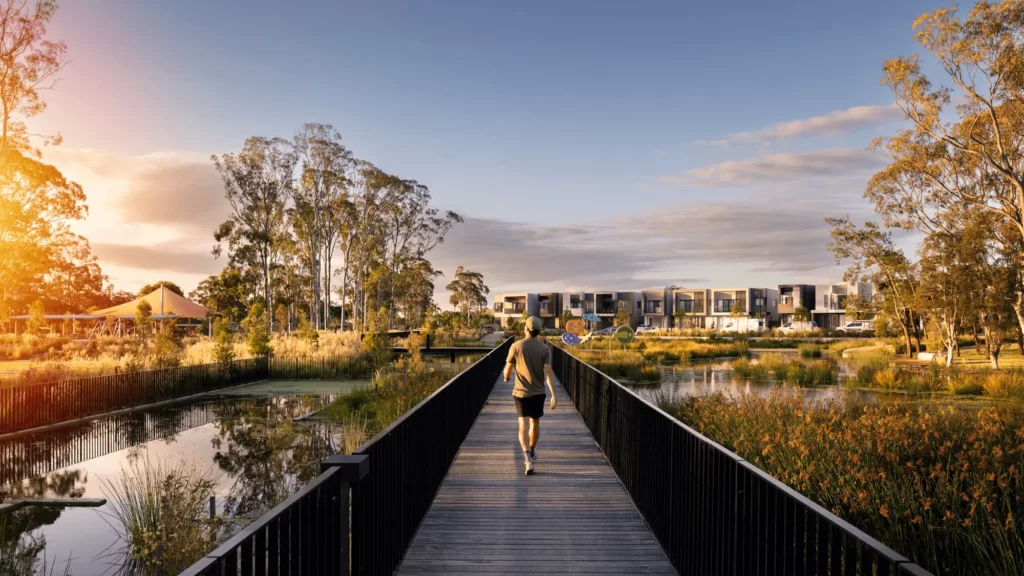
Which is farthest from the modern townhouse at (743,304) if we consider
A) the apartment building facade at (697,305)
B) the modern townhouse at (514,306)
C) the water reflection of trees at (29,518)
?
the water reflection of trees at (29,518)

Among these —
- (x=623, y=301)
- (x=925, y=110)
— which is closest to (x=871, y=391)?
(x=925, y=110)

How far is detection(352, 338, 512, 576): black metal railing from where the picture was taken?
3840 mm

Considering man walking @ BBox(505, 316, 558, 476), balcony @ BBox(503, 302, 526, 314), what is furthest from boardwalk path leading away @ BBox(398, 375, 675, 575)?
balcony @ BBox(503, 302, 526, 314)

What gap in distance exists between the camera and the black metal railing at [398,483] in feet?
12.6

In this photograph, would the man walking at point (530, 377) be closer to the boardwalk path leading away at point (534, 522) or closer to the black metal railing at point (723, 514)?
the boardwalk path leading away at point (534, 522)

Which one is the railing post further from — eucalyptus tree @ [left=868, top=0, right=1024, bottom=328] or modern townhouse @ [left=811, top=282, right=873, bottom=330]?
modern townhouse @ [left=811, top=282, right=873, bottom=330]

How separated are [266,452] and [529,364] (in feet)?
19.9

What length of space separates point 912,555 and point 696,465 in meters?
2.09

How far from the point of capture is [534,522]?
5.93 metres

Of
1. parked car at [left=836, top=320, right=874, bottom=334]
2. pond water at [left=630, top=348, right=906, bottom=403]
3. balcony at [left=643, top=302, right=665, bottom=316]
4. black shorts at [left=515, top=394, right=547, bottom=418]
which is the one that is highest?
balcony at [left=643, top=302, right=665, bottom=316]

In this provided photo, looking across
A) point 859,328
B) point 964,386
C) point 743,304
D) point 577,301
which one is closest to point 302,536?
point 964,386

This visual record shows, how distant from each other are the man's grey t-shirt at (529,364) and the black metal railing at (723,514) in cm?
108

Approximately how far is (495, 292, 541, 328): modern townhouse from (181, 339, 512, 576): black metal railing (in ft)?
325

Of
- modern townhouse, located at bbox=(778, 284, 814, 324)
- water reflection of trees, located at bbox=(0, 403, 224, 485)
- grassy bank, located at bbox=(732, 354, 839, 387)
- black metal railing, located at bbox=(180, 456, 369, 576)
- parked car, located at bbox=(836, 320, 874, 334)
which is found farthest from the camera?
modern townhouse, located at bbox=(778, 284, 814, 324)
